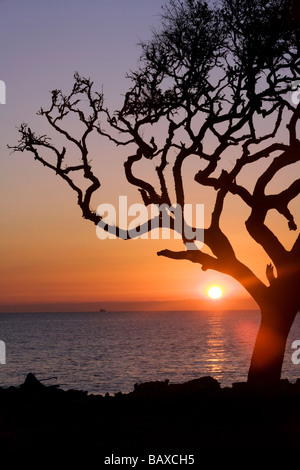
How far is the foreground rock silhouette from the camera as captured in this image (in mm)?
14305

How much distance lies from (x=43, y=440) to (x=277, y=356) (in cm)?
614

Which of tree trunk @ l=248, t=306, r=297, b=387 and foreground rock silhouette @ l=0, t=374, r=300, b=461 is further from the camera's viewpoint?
tree trunk @ l=248, t=306, r=297, b=387

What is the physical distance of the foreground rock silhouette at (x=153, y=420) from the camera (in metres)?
14.3

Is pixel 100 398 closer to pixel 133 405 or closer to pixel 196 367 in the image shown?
pixel 133 405

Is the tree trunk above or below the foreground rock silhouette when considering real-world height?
above

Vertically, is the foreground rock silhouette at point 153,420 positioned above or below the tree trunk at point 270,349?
below

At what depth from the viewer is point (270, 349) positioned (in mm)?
17609

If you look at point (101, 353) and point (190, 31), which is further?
point (101, 353)

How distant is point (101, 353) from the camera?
89.0 meters

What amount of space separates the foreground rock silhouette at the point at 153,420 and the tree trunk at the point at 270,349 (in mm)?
342

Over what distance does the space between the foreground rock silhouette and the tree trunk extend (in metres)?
0.34

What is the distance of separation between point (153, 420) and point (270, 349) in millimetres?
3382

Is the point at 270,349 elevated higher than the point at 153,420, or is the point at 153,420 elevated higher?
the point at 270,349
